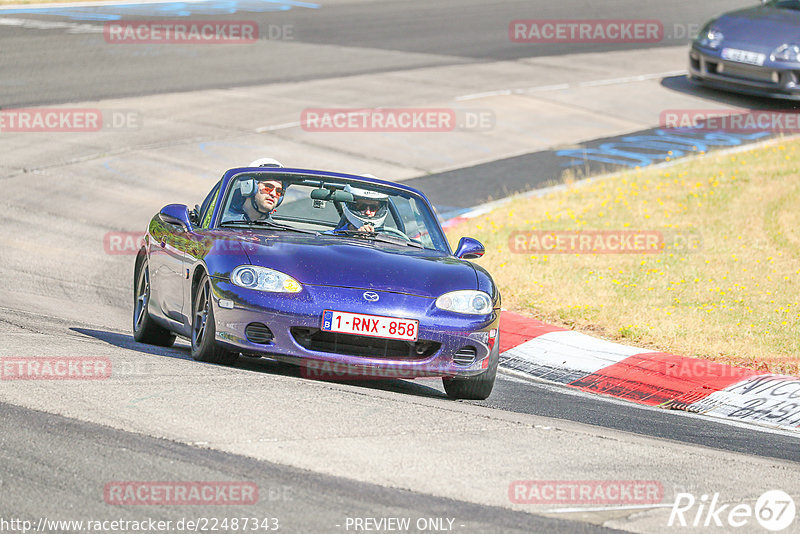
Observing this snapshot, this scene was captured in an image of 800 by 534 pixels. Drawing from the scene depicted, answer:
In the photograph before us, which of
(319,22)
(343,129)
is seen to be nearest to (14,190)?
(343,129)

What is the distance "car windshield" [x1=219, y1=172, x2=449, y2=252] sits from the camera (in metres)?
8.71

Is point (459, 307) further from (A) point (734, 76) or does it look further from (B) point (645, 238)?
(A) point (734, 76)

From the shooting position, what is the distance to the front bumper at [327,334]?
24.3 ft

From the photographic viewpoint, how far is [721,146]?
2028cm

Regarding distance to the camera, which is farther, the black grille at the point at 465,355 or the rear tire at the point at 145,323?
the rear tire at the point at 145,323

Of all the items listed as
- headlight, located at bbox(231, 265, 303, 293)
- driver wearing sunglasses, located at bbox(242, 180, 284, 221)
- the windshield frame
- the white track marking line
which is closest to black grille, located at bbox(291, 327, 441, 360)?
headlight, located at bbox(231, 265, 303, 293)

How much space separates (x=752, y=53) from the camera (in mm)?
21500

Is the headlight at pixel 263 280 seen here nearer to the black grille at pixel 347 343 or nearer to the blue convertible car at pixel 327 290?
the blue convertible car at pixel 327 290

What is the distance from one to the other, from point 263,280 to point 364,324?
0.66 m

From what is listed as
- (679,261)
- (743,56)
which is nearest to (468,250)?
(679,261)

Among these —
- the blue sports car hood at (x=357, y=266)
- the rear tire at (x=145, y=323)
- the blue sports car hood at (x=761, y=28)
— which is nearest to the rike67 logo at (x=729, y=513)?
the blue sports car hood at (x=357, y=266)

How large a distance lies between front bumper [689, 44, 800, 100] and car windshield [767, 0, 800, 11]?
2.04 meters

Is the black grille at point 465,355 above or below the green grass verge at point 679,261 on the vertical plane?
above

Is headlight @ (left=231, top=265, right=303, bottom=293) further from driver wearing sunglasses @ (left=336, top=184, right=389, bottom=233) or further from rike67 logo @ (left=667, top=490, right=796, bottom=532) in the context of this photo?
rike67 logo @ (left=667, top=490, right=796, bottom=532)
